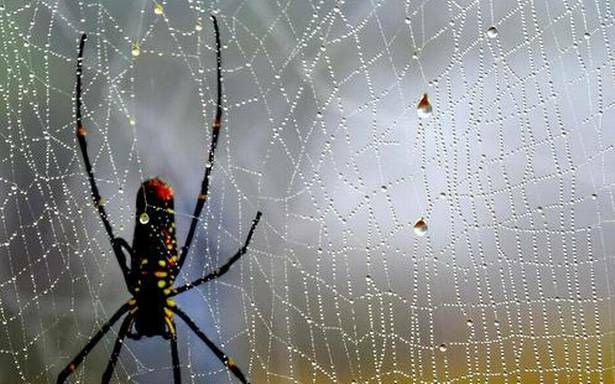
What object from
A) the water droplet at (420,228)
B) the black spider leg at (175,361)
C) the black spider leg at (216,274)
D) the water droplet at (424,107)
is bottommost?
the black spider leg at (175,361)

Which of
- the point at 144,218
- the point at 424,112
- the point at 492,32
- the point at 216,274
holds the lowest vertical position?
the point at 216,274

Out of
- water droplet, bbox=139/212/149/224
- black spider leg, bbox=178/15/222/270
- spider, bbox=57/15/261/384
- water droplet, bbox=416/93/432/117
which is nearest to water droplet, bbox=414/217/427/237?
water droplet, bbox=416/93/432/117

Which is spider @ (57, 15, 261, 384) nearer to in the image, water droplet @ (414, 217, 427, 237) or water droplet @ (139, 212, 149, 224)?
water droplet @ (139, 212, 149, 224)

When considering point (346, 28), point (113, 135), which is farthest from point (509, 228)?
point (113, 135)

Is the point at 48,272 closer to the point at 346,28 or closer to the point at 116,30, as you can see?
the point at 116,30

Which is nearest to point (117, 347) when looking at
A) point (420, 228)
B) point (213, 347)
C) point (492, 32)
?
point (213, 347)

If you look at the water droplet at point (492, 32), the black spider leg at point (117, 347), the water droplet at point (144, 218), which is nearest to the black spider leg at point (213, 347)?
the black spider leg at point (117, 347)

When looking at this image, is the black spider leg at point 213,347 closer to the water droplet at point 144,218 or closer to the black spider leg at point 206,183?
the black spider leg at point 206,183

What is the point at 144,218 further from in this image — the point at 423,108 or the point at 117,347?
the point at 423,108
